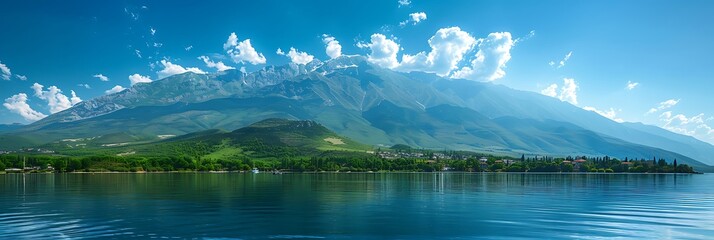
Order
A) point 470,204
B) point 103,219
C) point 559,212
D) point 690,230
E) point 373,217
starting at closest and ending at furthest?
1. point 690,230
2. point 103,219
3. point 373,217
4. point 559,212
5. point 470,204

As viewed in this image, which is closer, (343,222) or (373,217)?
(343,222)

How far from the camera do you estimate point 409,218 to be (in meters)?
56.0

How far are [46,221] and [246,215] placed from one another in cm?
1959

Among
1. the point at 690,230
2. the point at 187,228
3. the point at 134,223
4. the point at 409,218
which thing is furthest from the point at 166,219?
the point at 690,230

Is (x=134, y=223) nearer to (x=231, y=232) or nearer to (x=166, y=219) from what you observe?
(x=166, y=219)

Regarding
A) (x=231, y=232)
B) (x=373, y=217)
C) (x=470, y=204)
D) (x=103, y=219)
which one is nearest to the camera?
(x=231, y=232)

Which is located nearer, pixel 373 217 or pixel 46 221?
pixel 46 221

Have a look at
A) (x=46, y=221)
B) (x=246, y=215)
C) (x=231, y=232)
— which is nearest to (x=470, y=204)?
(x=246, y=215)

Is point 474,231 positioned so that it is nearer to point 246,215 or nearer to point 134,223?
point 246,215

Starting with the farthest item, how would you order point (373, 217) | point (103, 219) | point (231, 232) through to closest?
point (373, 217) < point (103, 219) < point (231, 232)

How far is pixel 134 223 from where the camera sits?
163ft

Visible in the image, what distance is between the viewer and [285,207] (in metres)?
67.5

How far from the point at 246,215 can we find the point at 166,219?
27.6ft

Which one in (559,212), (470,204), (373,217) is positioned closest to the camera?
(373,217)
